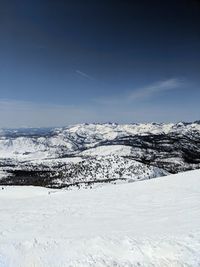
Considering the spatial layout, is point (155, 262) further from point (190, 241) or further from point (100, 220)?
point (100, 220)

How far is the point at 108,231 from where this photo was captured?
51.6ft

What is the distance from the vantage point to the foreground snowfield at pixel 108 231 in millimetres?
11922

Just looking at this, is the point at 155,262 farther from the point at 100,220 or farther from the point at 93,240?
the point at 100,220

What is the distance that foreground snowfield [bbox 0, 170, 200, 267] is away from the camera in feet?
39.1

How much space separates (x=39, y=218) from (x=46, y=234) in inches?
183

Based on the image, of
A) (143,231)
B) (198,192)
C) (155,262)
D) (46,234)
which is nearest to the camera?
(155,262)

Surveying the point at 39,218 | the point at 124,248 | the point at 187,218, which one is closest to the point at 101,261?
the point at 124,248

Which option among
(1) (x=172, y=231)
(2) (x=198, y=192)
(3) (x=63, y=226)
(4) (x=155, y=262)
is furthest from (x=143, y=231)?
(2) (x=198, y=192)

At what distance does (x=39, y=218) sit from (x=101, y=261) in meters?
9.56

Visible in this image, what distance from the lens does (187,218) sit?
16.6 m

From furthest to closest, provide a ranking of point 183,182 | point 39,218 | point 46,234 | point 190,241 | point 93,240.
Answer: point 183,182 < point 39,218 < point 46,234 < point 93,240 < point 190,241

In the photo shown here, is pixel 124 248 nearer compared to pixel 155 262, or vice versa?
pixel 155 262

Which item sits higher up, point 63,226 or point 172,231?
point 172,231

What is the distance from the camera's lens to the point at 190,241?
12.4 metres
